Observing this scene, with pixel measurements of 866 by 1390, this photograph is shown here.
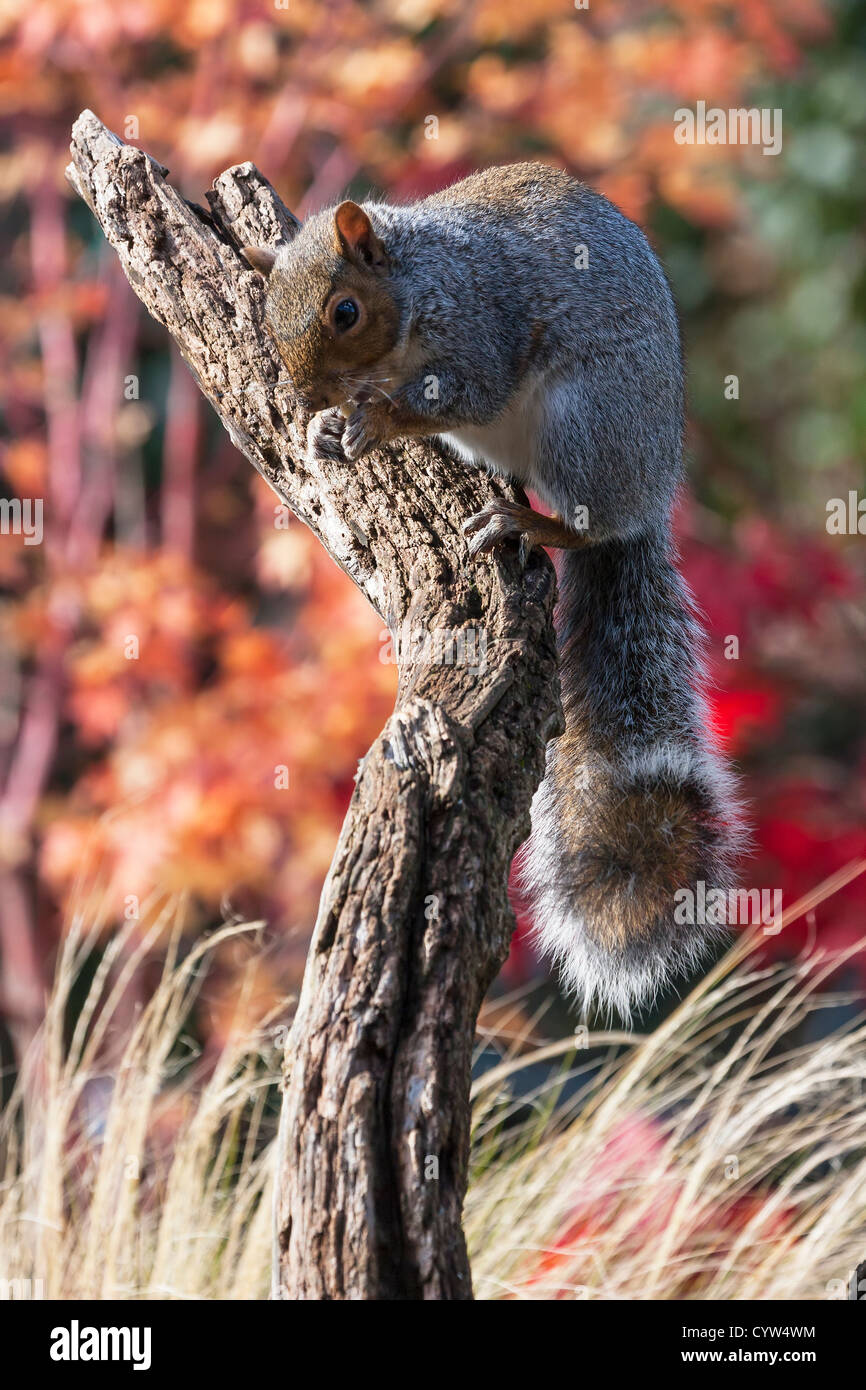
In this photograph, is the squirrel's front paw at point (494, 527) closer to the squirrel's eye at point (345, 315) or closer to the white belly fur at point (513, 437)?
the white belly fur at point (513, 437)

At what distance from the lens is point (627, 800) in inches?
64.8

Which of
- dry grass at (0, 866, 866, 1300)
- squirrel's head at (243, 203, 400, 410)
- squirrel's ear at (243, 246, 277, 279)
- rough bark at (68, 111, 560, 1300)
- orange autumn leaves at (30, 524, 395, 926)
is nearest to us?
rough bark at (68, 111, 560, 1300)

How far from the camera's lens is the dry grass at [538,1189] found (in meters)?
1.85

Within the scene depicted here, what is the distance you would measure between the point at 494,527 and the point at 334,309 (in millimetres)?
302

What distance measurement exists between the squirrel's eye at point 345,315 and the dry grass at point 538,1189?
729mm

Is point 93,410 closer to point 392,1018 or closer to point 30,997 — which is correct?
point 30,997

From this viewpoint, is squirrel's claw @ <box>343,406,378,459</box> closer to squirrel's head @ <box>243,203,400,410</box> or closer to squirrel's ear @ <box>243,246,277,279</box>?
squirrel's head @ <box>243,203,400,410</box>

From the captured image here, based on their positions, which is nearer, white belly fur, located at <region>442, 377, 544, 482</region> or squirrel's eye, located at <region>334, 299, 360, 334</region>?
squirrel's eye, located at <region>334, 299, 360, 334</region>

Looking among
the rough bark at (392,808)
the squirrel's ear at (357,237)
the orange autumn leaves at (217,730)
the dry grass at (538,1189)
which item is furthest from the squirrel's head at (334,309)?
the orange autumn leaves at (217,730)

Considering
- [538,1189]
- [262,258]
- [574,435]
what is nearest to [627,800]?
[574,435]

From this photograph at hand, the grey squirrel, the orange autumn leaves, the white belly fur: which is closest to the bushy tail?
the grey squirrel

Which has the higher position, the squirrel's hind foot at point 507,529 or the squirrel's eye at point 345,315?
the squirrel's eye at point 345,315

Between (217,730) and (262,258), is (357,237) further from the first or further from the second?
(217,730)

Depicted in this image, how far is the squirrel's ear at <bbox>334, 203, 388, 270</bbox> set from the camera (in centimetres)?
157
